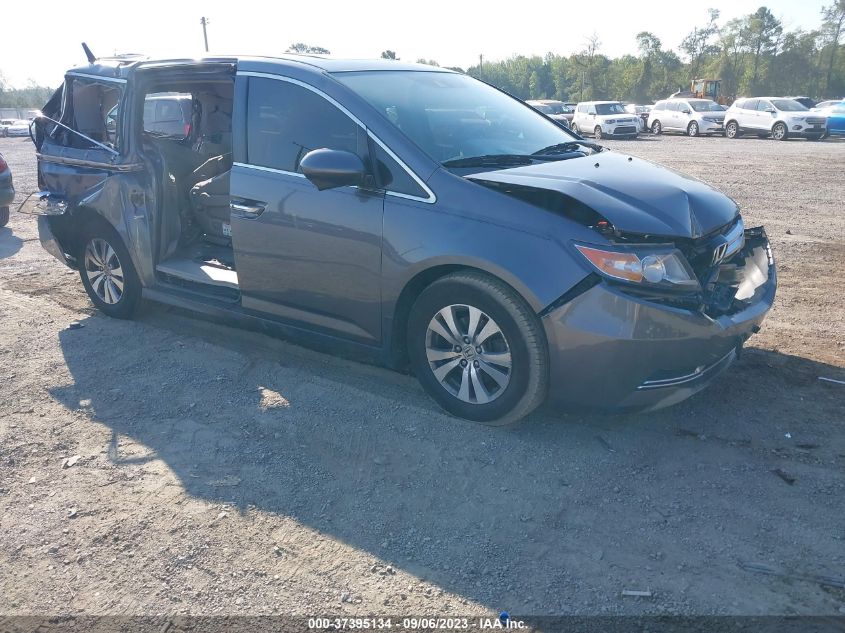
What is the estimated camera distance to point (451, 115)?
4.53m

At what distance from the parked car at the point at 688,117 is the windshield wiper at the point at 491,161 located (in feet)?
95.6

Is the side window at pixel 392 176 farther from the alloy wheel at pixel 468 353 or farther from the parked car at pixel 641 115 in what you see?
the parked car at pixel 641 115

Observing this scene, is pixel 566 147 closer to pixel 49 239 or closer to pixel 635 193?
pixel 635 193

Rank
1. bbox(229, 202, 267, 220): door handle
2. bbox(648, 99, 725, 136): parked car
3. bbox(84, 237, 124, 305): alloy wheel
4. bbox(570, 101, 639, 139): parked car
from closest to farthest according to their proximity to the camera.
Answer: bbox(229, 202, 267, 220): door handle
bbox(84, 237, 124, 305): alloy wheel
bbox(570, 101, 639, 139): parked car
bbox(648, 99, 725, 136): parked car

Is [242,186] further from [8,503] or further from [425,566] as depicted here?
[425,566]

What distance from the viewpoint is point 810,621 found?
8.21 feet

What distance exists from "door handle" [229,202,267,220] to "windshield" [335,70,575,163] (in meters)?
0.94

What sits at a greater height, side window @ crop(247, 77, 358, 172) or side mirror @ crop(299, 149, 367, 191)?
side window @ crop(247, 77, 358, 172)

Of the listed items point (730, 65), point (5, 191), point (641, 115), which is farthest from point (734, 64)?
point (5, 191)

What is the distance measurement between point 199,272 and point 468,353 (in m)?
2.50

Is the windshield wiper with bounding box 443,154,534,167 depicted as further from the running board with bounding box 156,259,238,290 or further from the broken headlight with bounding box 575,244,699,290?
the running board with bounding box 156,259,238,290

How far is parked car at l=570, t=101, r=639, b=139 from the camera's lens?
30.0 m

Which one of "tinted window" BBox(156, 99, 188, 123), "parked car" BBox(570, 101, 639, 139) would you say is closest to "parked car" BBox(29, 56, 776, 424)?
"tinted window" BBox(156, 99, 188, 123)

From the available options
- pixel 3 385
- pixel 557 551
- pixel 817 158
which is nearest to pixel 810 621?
pixel 557 551
